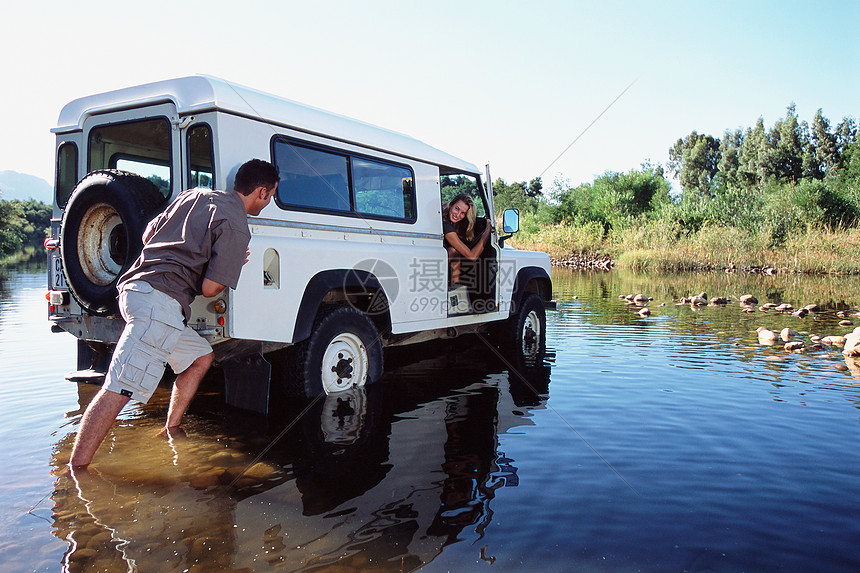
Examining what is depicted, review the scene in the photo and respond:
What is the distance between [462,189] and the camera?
294 inches

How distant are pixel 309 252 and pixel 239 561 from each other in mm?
2698

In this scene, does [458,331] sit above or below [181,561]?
above

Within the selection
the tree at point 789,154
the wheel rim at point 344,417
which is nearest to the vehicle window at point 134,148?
the wheel rim at point 344,417

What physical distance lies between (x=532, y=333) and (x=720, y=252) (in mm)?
20370

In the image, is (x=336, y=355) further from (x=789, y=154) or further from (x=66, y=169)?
(x=789, y=154)

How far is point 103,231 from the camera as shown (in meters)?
4.68

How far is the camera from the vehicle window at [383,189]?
18.8 ft

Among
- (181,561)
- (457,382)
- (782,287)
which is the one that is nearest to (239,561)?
(181,561)

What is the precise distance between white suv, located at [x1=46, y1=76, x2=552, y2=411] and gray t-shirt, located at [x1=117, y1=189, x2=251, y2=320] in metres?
0.39

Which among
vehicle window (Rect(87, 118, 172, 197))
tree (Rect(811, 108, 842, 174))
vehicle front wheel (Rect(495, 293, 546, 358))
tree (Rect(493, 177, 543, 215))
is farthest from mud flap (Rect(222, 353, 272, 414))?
tree (Rect(811, 108, 842, 174))

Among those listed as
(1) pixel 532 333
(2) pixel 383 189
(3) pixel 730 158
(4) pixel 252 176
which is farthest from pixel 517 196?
(4) pixel 252 176

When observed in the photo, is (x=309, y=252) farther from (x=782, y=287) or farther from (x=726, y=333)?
(x=782, y=287)

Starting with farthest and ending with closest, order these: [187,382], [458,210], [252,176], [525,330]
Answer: [525,330] → [458,210] → [187,382] → [252,176]
